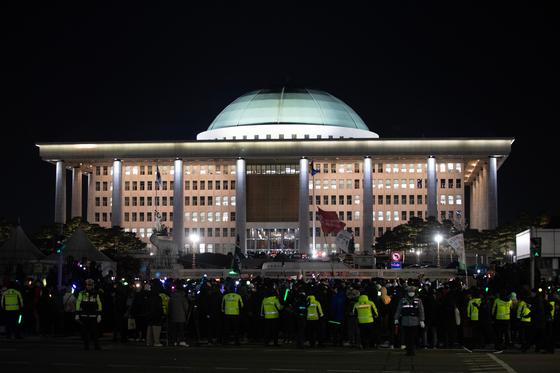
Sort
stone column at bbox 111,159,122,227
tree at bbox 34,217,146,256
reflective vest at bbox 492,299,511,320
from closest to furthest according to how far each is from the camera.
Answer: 1. reflective vest at bbox 492,299,511,320
2. tree at bbox 34,217,146,256
3. stone column at bbox 111,159,122,227

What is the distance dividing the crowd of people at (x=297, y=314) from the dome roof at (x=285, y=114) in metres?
119

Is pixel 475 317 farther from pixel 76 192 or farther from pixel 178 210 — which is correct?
pixel 76 192

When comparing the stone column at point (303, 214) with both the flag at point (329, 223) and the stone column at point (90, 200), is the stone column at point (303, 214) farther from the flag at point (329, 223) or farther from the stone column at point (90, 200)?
the flag at point (329, 223)

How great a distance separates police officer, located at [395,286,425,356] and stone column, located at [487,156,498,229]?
4277 inches

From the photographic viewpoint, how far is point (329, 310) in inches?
1342

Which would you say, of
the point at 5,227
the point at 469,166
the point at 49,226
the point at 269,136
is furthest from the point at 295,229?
the point at 5,227

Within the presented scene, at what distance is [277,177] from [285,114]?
11.3 meters

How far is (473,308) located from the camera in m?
33.3

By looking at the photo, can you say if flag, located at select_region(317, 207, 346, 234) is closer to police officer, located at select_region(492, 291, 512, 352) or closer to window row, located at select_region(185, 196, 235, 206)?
police officer, located at select_region(492, 291, 512, 352)

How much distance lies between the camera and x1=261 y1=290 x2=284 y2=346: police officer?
33.1 meters

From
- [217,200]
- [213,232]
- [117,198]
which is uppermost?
[217,200]

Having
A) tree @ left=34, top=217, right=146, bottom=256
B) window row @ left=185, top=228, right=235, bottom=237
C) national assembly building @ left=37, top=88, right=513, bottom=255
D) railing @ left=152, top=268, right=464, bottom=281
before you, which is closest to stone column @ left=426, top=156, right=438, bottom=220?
national assembly building @ left=37, top=88, right=513, bottom=255

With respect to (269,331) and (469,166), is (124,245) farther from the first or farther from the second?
(269,331)

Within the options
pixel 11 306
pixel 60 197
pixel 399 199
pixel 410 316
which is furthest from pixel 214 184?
pixel 410 316
